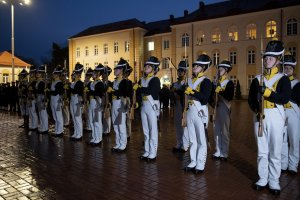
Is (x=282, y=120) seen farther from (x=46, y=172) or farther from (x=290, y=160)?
(x=46, y=172)

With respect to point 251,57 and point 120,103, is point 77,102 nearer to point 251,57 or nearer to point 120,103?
point 120,103

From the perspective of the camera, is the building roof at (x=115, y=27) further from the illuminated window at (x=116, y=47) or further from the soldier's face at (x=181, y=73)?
the soldier's face at (x=181, y=73)

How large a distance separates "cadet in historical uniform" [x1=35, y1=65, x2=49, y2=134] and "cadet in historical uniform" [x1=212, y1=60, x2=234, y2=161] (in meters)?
6.46

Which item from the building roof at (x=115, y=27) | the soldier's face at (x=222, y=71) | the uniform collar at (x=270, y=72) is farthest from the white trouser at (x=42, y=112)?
the building roof at (x=115, y=27)

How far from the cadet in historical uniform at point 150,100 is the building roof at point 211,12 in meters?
33.7

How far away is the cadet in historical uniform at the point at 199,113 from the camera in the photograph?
20.2 feet

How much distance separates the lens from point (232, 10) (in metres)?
39.8

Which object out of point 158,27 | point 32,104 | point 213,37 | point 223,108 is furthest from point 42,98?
point 158,27

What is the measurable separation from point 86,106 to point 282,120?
6.41 metres

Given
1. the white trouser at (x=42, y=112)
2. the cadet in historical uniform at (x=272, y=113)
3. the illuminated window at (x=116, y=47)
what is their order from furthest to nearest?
the illuminated window at (x=116, y=47) < the white trouser at (x=42, y=112) < the cadet in historical uniform at (x=272, y=113)

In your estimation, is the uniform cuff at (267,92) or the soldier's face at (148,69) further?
the soldier's face at (148,69)

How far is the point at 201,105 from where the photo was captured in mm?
6242

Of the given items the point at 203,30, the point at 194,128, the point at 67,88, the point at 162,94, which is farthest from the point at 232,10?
the point at 194,128

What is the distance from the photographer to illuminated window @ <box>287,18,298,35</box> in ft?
116
